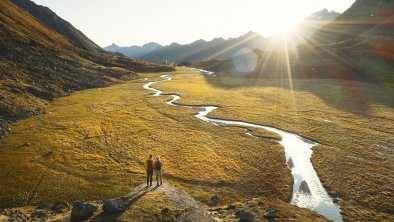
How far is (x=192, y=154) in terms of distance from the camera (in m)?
60.2

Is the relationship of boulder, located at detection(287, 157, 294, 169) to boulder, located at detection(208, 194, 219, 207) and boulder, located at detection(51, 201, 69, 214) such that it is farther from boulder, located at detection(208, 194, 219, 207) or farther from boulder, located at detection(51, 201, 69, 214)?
boulder, located at detection(51, 201, 69, 214)

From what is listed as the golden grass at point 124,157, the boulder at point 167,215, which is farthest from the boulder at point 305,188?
the boulder at point 167,215

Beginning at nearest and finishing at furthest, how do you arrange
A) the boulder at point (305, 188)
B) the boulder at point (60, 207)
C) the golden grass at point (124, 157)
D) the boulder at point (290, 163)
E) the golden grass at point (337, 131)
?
the boulder at point (60, 207) → the golden grass at point (337, 131) → the golden grass at point (124, 157) → the boulder at point (305, 188) → the boulder at point (290, 163)

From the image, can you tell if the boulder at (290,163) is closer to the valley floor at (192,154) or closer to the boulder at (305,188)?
the valley floor at (192,154)

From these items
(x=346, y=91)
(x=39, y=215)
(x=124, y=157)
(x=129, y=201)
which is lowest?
(x=39, y=215)

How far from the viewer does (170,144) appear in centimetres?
6556

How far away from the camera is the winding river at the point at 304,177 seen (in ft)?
134

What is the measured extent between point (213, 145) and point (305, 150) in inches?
739

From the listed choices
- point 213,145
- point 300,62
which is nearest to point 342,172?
point 213,145

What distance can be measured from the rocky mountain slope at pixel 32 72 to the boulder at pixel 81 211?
46.0m

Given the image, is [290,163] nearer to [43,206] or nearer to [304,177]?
[304,177]

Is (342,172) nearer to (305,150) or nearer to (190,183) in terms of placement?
(305,150)

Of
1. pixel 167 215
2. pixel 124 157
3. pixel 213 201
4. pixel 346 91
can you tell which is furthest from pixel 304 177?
pixel 346 91

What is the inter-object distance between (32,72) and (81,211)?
3878 inches
